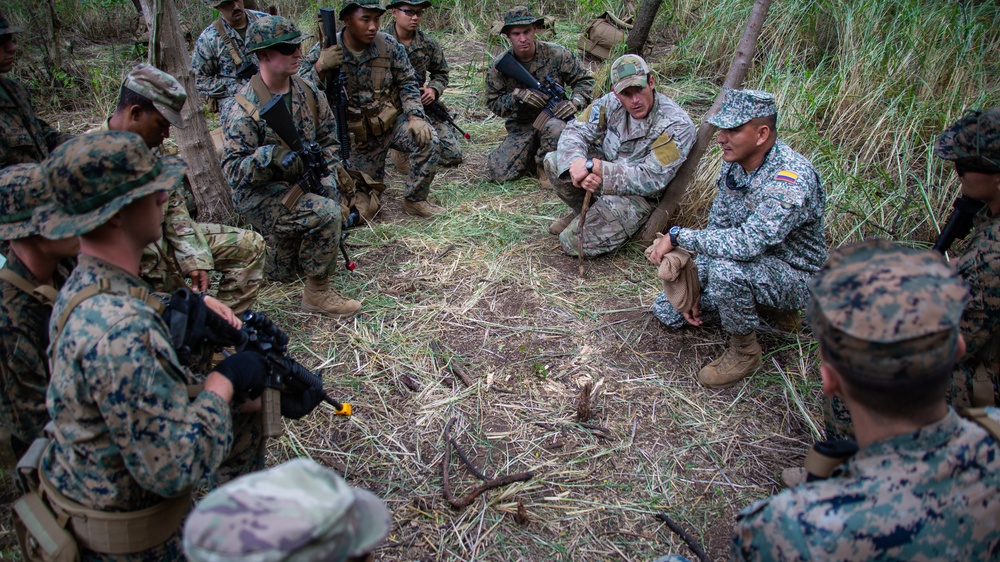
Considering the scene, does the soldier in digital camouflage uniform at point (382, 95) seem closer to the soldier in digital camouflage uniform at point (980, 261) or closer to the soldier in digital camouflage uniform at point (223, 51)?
the soldier in digital camouflage uniform at point (223, 51)

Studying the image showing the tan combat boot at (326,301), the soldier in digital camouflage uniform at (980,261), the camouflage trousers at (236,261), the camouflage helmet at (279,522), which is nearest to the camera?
the camouflage helmet at (279,522)

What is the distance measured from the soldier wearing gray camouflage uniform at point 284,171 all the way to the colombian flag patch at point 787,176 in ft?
9.41

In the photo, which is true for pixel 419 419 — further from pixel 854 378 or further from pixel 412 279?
pixel 854 378

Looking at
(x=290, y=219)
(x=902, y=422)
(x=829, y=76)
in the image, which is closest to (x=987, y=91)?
(x=829, y=76)

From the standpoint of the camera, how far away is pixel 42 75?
8.26m

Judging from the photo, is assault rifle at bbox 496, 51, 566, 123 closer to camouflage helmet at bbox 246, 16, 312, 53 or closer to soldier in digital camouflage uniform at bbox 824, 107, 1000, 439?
camouflage helmet at bbox 246, 16, 312, 53

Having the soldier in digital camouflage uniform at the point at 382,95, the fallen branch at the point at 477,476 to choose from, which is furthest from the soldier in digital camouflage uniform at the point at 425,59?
the fallen branch at the point at 477,476

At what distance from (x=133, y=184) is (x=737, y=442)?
3.00 meters

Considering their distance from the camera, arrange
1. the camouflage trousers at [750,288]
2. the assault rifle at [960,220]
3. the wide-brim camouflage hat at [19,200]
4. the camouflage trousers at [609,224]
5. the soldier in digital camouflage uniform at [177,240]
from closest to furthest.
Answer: the wide-brim camouflage hat at [19,200] < the assault rifle at [960,220] < the soldier in digital camouflage uniform at [177,240] < the camouflage trousers at [750,288] < the camouflage trousers at [609,224]

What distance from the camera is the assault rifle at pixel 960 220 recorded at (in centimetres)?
286

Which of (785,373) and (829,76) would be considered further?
(829,76)

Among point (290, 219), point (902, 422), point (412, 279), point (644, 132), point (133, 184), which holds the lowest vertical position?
point (412, 279)

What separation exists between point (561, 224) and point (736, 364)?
2.13 metres

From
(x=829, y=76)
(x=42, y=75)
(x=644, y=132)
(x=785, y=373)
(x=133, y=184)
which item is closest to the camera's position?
(x=133, y=184)
